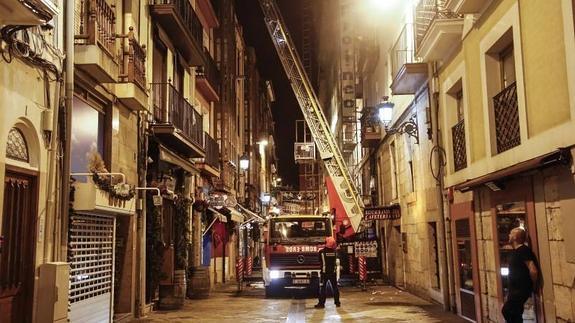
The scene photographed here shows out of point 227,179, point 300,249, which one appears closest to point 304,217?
point 300,249

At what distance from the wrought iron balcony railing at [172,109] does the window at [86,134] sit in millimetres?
3751

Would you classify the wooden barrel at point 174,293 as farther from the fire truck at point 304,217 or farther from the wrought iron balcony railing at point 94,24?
the wrought iron balcony railing at point 94,24

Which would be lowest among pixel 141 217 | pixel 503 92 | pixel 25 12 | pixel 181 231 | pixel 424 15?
pixel 181 231

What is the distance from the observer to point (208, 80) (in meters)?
24.8

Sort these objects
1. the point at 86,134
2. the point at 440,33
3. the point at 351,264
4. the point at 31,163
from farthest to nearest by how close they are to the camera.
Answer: the point at 351,264, the point at 440,33, the point at 86,134, the point at 31,163

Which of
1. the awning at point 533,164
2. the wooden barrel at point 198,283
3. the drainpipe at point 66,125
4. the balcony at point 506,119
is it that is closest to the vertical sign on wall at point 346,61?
the wooden barrel at point 198,283

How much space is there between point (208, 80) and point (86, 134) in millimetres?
13241

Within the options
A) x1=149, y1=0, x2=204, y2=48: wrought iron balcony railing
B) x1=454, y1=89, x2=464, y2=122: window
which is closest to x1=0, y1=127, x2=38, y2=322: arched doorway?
x1=454, y1=89, x2=464, y2=122: window

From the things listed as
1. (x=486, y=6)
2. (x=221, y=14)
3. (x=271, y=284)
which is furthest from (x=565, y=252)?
(x=221, y=14)

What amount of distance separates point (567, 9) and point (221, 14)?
26.5 metres

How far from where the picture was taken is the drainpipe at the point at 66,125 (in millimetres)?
9711

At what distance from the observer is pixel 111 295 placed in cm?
1259

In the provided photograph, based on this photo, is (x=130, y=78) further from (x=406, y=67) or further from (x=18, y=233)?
(x=406, y=67)

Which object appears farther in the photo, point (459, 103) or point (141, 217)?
point (141, 217)
